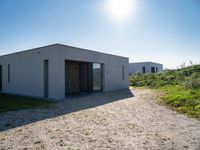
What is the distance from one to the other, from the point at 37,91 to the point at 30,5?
5.25m

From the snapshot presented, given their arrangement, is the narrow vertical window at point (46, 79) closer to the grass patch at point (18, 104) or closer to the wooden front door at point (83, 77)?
the grass patch at point (18, 104)

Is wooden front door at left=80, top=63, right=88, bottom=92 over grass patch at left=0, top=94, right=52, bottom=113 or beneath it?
over

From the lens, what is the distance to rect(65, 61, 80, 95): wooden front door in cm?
1298

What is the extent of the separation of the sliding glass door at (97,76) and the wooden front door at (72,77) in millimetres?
1494

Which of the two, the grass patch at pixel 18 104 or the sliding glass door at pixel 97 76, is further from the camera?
the sliding glass door at pixel 97 76

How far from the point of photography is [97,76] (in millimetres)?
13461

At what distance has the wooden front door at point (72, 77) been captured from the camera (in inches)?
511

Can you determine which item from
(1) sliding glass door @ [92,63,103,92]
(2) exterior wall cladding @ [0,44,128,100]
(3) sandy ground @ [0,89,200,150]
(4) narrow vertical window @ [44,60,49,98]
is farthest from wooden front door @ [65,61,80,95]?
(3) sandy ground @ [0,89,200,150]

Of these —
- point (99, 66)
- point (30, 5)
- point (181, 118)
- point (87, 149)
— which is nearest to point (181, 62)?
point (99, 66)

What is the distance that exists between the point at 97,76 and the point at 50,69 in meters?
4.32

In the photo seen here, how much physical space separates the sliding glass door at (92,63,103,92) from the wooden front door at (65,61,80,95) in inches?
58.8

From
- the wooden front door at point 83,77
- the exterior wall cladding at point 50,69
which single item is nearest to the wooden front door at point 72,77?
the wooden front door at point 83,77

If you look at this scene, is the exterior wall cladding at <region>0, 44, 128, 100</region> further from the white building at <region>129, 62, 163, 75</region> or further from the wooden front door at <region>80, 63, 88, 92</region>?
the white building at <region>129, 62, 163, 75</region>

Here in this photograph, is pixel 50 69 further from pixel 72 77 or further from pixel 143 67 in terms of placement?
pixel 143 67
